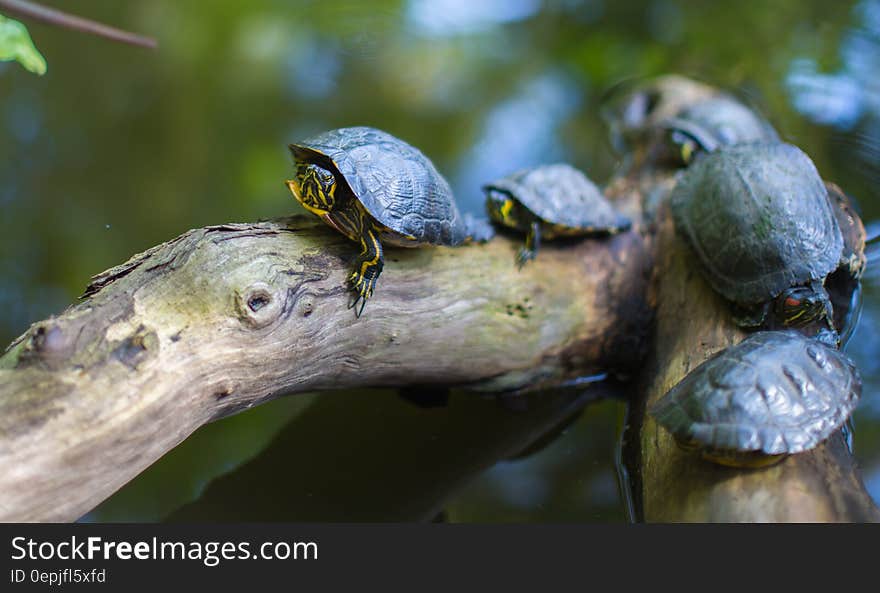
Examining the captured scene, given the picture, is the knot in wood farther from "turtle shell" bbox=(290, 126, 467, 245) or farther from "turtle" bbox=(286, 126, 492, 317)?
"turtle shell" bbox=(290, 126, 467, 245)

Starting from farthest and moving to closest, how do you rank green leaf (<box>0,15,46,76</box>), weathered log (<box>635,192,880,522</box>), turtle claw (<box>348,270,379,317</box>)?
turtle claw (<box>348,270,379,317</box>), weathered log (<box>635,192,880,522</box>), green leaf (<box>0,15,46,76</box>)

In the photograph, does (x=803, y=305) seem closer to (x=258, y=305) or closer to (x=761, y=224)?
(x=761, y=224)

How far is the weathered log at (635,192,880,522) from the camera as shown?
7.09 ft

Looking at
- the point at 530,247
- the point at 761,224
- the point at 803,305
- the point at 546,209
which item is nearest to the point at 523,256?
the point at 530,247

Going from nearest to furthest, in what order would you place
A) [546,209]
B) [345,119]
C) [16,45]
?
1. [16,45]
2. [546,209]
3. [345,119]

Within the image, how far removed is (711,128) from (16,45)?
130 inches

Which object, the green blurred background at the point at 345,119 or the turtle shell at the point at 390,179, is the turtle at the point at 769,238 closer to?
the green blurred background at the point at 345,119

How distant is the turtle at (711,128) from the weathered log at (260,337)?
83 centimetres

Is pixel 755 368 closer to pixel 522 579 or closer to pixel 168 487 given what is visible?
pixel 522 579

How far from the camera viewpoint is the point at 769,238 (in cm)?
285

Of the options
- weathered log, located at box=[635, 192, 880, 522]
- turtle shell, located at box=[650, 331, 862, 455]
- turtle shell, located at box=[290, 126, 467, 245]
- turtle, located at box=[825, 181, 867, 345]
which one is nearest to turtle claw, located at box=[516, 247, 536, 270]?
turtle shell, located at box=[290, 126, 467, 245]

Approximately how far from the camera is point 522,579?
220 centimetres

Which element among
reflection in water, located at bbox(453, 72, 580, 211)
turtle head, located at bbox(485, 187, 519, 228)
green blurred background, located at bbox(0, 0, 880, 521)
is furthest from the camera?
reflection in water, located at bbox(453, 72, 580, 211)

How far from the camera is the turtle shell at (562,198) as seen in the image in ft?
10.1
